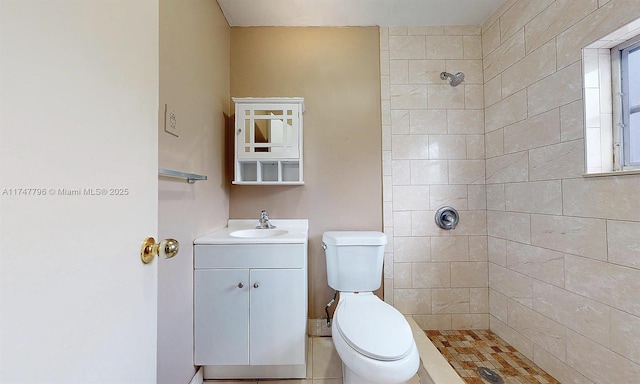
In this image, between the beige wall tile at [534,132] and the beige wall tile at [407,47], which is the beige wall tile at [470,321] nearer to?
the beige wall tile at [534,132]

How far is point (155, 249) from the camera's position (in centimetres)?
62

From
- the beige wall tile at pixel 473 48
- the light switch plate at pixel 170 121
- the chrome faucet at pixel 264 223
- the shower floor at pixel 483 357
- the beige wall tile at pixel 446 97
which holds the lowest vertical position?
the shower floor at pixel 483 357

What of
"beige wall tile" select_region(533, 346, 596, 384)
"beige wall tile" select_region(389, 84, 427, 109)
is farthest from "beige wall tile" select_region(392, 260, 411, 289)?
"beige wall tile" select_region(389, 84, 427, 109)

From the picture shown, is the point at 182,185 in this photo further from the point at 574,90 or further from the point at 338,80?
the point at 574,90

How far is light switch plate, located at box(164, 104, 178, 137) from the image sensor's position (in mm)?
1058

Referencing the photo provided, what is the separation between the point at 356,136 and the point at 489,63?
108 cm

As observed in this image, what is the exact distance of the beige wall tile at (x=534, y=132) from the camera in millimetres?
1355

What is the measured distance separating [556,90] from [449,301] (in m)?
1.47

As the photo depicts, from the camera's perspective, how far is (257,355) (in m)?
1.31

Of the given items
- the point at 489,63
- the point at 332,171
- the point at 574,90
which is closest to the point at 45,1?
the point at 332,171

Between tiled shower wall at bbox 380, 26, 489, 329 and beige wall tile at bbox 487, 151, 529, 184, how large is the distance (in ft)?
0.25

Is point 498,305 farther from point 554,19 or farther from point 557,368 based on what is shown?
point 554,19

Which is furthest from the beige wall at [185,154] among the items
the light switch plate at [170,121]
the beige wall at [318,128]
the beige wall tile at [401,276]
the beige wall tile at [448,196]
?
the beige wall tile at [448,196]

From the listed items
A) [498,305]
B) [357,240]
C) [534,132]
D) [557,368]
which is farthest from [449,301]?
[534,132]
